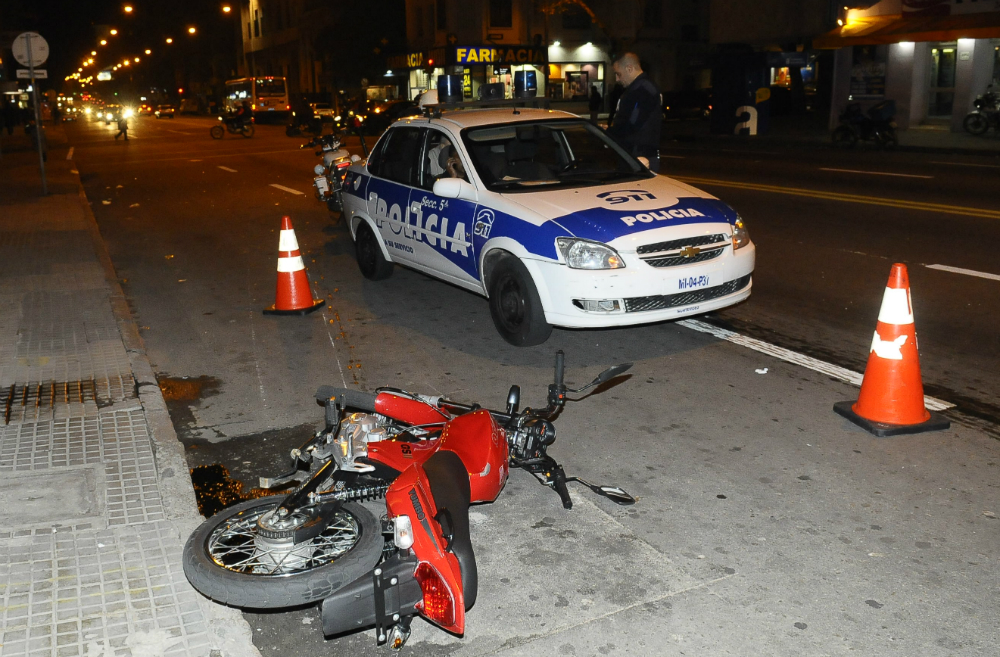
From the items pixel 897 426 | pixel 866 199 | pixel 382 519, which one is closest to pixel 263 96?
pixel 866 199

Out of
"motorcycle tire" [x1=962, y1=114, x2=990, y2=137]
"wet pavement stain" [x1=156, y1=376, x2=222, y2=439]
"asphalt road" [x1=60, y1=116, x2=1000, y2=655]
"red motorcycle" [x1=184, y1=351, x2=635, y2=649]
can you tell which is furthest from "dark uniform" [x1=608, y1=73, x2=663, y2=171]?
"motorcycle tire" [x1=962, y1=114, x2=990, y2=137]

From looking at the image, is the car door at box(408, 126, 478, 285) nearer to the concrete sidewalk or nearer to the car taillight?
the concrete sidewalk

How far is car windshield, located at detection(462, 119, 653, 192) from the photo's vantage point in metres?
7.62

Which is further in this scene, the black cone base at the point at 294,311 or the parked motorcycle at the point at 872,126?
the parked motorcycle at the point at 872,126

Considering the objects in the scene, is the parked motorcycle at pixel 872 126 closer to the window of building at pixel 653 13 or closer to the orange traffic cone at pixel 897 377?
the orange traffic cone at pixel 897 377

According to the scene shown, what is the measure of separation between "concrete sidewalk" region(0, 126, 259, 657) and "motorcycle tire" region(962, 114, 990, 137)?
81.0 feet

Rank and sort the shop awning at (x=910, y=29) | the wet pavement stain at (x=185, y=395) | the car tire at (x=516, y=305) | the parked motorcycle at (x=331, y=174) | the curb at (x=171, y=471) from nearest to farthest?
the curb at (x=171, y=471) → the wet pavement stain at (x=185, y=395) → the car tire at (x=516, y=305) → the parked motorcycle at (x=331, y=174) → the shop awning at (x=910, y=29)

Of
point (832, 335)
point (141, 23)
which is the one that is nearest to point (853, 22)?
point (832, 335)

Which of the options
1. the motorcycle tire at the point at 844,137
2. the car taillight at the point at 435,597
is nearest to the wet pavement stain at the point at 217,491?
the car taillight at the point at 435,597

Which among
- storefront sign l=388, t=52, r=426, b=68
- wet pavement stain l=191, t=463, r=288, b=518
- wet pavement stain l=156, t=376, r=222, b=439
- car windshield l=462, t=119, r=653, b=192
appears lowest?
wet pavement stain l=191, t=463, r=288, b=518

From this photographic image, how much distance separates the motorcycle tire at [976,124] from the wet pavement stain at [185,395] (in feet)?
83.5

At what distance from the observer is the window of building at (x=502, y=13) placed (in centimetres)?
5466

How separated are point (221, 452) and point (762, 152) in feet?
75.0

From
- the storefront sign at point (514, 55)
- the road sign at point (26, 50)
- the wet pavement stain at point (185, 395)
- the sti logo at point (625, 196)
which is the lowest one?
the wet pavement stain at point (185, 395)
